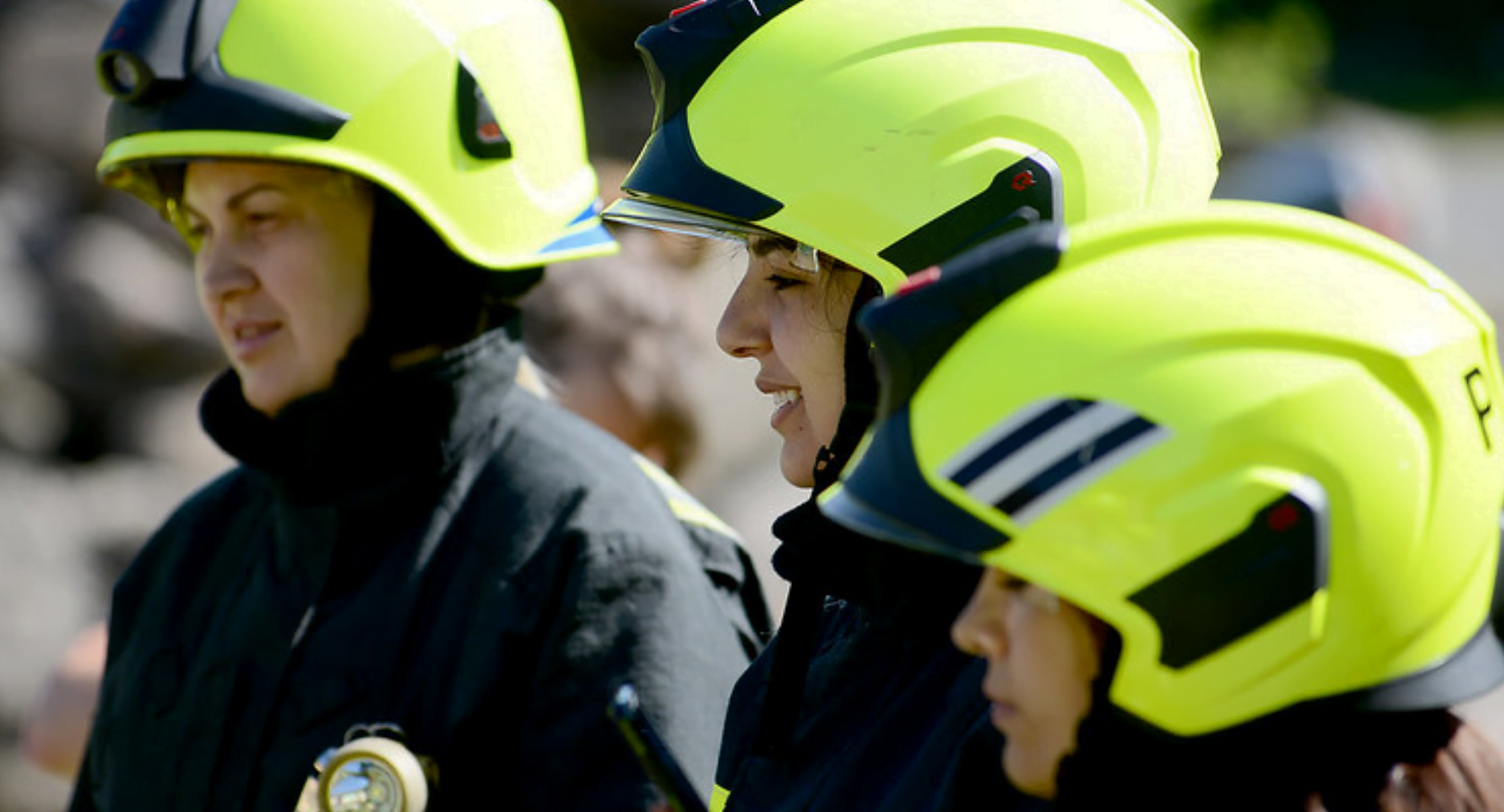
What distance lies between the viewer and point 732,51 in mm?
2637

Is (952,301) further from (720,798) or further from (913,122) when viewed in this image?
(720,798)

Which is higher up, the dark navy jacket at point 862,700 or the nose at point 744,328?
the nose at point 744,328

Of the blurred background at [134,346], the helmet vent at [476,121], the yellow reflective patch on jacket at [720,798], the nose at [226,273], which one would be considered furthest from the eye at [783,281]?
the blurred background at [134,346]

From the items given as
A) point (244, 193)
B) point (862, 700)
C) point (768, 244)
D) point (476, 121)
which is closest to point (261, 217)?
point (244, 193)

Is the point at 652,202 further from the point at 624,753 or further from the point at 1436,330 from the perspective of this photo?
the point at 1436,330

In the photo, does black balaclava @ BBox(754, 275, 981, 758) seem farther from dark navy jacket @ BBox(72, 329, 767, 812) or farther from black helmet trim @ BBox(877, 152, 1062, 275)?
dark navy jacket @ BBox(72, 329, 767, 812)

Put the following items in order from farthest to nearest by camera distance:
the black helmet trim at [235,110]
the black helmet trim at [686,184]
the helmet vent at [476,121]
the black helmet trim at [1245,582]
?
the helmet vent at [476,121], the black helmet trim at [235,110], the black helmet trim at [686,184], the black helmet trim at [1245,582]

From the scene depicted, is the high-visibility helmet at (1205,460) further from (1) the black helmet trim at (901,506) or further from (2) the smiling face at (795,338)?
(2) the smiling face at (795,338)

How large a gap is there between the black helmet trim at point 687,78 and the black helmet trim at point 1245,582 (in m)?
0.95

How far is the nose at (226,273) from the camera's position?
10.9ft

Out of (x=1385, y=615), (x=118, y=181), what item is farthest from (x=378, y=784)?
(x=1385, y=615)

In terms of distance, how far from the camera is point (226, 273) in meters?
3.34

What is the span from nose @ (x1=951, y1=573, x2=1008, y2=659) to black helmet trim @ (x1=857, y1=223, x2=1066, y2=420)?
0.20 metres

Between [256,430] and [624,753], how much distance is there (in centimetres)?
90
